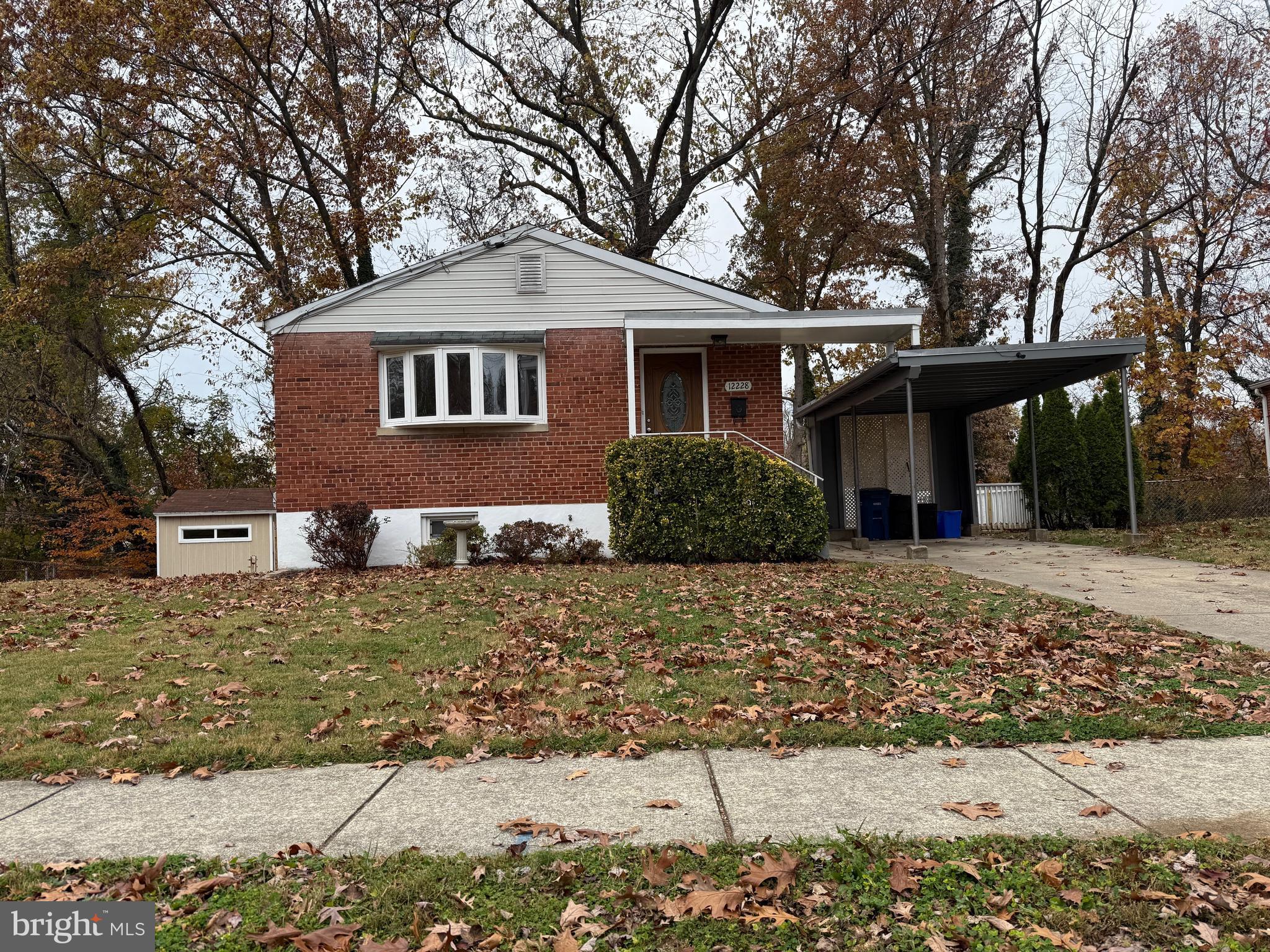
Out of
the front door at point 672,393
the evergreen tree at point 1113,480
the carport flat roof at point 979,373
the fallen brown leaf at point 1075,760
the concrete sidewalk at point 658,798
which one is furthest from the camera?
the evergreen tree at point 1113,480

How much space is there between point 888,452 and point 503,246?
33.1 ft

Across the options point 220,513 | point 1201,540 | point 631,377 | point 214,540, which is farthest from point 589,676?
point 214,540

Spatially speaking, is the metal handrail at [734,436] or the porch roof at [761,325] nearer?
the metal handrail at [734,436]

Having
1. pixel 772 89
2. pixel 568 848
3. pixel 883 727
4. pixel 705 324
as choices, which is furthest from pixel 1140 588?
pixel 772 89

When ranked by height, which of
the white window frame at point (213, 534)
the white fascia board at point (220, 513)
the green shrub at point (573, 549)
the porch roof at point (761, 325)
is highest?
the porch roof at point (761, 325)

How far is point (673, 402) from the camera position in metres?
17.3

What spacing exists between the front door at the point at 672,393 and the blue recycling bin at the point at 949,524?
6340mm

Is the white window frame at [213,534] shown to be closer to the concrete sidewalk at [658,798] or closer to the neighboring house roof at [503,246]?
the neighboring house roof at [503,246]

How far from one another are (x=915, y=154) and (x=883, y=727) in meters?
25.7

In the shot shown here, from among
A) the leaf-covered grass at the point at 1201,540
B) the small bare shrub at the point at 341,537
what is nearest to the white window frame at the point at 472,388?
the small bare shrub at the point at 341,537

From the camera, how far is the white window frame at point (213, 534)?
60.2ft

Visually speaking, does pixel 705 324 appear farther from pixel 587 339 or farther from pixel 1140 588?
pixel 1140 588

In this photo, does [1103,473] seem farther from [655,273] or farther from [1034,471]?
[655,273]

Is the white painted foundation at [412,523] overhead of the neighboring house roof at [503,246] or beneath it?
beneath
